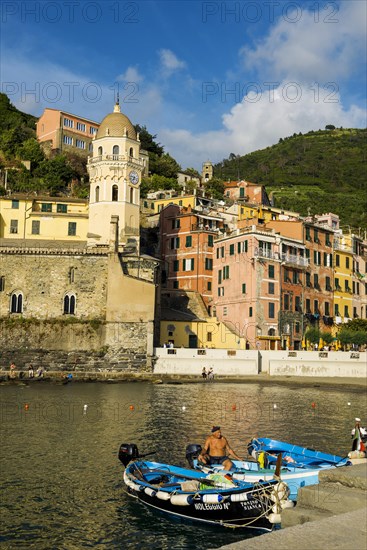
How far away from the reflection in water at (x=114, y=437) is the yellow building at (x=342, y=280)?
84.7 feet

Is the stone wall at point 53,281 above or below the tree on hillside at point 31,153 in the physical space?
below

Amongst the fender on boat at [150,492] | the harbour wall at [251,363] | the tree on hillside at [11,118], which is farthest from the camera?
the tree on hillside at [11,118]

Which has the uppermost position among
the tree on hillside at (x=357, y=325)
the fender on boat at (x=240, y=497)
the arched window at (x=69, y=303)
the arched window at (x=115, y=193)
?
the arched window at (x=115, y=193)

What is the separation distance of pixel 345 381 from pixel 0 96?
94648mm

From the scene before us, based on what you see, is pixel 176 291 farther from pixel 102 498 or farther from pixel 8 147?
pixel 102 498

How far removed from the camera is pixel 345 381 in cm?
5591

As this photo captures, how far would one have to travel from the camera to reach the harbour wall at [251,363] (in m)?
57.6

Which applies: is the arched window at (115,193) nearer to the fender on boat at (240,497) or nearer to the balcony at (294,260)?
the balcony at (294,260)

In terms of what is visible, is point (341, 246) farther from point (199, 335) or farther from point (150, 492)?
point (150, 492)

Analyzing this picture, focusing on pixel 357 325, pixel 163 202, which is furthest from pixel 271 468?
pixel 163 202

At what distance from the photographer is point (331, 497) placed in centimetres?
963

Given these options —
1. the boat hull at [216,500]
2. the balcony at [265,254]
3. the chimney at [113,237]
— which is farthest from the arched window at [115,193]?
the boat hull at [216,500]

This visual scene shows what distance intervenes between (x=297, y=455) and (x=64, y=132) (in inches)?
3733

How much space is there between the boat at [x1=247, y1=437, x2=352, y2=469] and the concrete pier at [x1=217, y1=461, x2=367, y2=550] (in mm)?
8350
